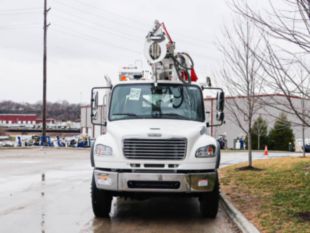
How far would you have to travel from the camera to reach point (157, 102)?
900 cm

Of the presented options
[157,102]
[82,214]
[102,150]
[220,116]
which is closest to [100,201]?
[82,214]

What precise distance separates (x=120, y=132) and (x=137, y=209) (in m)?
2.14

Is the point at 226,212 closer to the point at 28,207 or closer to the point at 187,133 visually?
the point at 187,133

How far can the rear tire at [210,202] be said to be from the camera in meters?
8.27

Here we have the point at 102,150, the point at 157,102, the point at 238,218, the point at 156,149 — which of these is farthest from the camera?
the point at 157,102

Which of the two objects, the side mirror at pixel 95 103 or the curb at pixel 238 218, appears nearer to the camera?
the curb at pixel 238 218

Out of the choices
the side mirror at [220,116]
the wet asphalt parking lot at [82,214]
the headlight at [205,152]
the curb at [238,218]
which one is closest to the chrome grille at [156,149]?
the headlight at [205,152]

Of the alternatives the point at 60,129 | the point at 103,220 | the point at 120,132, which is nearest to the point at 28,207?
the point at 103,220

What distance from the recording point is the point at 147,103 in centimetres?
899

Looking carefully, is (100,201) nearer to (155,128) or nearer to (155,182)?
(155,182)

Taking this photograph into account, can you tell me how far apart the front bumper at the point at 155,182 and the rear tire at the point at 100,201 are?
19.0 inches

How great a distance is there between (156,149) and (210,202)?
1.46 m

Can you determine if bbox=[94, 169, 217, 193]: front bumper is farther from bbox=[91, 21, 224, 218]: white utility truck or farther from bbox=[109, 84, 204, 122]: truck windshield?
bbox=[109, 84, 204, 122]: truck windshield

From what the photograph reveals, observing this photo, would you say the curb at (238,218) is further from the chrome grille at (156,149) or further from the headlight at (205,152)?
the chrome grille at (156,149)
